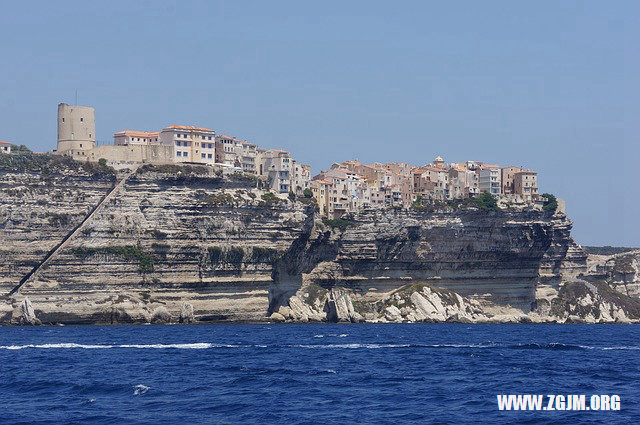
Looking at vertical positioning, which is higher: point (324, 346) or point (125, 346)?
point (125, 346)

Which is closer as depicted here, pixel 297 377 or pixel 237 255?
pixel 297 377

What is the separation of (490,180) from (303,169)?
28.4 m

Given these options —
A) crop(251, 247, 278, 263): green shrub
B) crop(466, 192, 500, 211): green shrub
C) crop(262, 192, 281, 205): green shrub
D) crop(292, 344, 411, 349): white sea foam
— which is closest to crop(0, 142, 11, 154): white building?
crop(262, 192, 281, 205): green shrub

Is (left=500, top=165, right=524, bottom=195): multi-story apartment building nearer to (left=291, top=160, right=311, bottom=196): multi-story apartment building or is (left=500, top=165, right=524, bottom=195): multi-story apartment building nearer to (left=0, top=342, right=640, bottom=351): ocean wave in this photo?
(left=291, top=160, right=311, bottom=196): multi-story apartment building

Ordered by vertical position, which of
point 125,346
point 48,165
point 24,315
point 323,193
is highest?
point 48,165

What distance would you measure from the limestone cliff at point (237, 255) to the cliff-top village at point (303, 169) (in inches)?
196

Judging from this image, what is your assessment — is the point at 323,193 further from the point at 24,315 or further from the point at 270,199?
the point at 24,315

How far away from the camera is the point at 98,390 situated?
45719 millimetres

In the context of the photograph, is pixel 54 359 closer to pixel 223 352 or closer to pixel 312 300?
pixel 223 352

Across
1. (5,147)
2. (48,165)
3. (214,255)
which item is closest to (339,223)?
(214,255)

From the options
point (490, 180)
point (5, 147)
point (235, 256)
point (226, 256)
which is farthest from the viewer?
point (490, 180)

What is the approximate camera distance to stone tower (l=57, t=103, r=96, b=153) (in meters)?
111

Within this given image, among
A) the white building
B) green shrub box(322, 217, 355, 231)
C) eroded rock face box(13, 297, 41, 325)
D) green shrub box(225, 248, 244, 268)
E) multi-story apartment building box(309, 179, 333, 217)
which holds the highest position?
the white building

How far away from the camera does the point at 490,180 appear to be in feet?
481
